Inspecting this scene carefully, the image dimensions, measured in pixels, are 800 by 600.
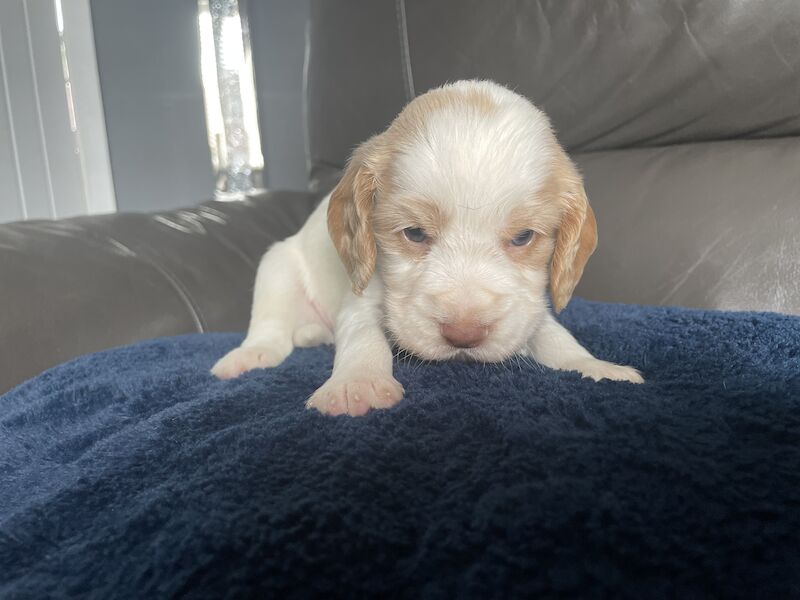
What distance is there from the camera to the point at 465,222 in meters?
1.67

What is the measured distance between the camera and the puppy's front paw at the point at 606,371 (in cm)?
155

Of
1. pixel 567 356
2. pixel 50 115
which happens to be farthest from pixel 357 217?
pixel 50 115

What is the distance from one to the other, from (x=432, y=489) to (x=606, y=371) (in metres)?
0.77

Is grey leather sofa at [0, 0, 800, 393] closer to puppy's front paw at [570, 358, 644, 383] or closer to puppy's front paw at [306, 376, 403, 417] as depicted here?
puppy's front paw at [570, 358, 644, 383]

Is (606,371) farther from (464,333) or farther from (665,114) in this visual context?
(665,114)

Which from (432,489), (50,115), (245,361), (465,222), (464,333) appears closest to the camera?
(432,489)

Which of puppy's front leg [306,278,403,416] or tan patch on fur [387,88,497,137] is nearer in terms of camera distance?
puppy's front leg [306,278,403,416]

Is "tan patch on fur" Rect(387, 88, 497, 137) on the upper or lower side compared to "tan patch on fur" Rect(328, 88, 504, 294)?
upper

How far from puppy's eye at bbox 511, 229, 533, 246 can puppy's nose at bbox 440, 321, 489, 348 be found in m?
0.33

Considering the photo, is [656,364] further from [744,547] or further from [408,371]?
[744,547]

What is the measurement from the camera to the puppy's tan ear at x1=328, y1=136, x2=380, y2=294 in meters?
1.83

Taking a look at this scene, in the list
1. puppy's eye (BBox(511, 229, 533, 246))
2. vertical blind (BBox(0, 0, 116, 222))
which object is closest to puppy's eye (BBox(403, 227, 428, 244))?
puppy's eye (BBox(511, 229, 533, 246))

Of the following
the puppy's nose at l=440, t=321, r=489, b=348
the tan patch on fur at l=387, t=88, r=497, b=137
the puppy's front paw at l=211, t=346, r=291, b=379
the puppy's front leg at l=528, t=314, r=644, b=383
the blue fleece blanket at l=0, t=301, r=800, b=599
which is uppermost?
the tan patch on fur at l=387, t=88, r=497, b=137

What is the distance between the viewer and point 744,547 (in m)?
0.85
